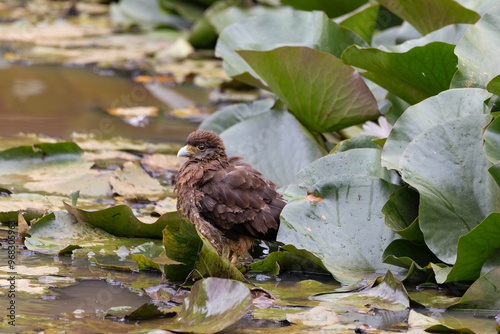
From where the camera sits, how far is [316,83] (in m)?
3.68

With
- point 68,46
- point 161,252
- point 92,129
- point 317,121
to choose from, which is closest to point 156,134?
point 92,129

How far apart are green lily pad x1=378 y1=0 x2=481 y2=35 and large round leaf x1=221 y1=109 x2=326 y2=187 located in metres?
0.98

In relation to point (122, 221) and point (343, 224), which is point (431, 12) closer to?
point (343, 224)

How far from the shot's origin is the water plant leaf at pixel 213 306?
2.20 m

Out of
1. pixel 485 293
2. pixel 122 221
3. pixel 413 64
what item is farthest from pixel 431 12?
pixel 122 221

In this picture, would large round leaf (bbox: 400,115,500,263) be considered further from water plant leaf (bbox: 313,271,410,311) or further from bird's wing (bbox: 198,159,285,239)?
bird's wing (bbox: 198,159,285,239)

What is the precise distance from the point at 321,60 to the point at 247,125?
2.34ft

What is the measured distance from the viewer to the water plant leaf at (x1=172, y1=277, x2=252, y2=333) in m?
2.20

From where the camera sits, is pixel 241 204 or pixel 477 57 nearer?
pixel 477 57

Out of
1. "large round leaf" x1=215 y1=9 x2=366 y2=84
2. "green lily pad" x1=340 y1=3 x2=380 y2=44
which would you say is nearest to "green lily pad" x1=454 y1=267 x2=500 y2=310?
"large round leaf" x1=215 y1=9 x2=366 y2=84

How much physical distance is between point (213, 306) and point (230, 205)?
1.00 metres

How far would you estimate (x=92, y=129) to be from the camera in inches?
202

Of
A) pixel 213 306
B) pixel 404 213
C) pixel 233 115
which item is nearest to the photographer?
pixel 213 306

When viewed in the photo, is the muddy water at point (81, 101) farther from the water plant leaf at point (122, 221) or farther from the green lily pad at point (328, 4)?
the water plant leaf at point (122, 221)
